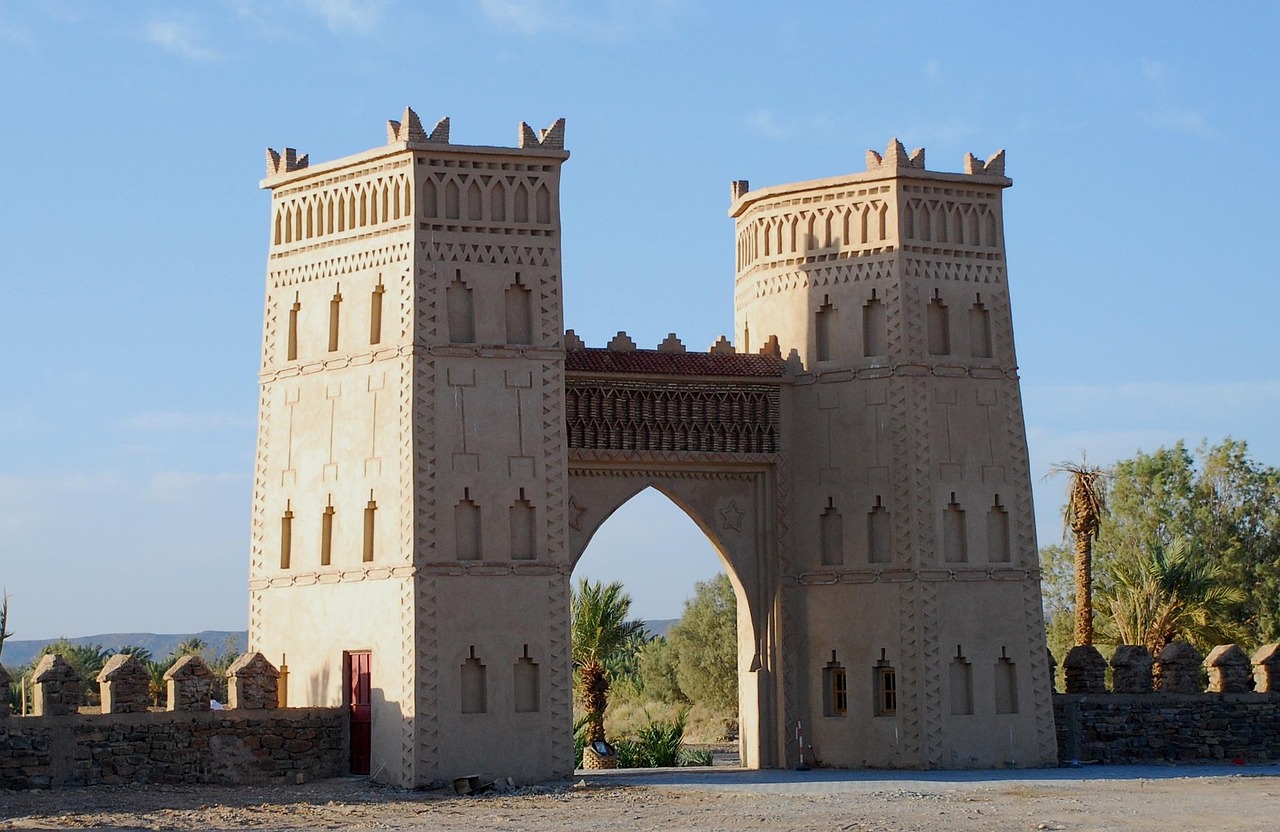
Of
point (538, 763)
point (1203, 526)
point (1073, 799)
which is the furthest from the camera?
point (1203, 526)

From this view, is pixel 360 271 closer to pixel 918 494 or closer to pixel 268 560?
pixel 268 560

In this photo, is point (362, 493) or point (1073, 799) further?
point (362, 493)

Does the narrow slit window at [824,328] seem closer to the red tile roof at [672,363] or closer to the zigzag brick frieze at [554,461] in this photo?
the red tile roof at [672,363]

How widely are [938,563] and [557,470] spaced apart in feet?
17.5

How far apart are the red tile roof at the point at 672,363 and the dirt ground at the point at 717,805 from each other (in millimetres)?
5515

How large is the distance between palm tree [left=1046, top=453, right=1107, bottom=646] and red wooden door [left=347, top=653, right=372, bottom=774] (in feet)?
44.0

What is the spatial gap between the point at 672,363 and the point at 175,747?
8.46 meters

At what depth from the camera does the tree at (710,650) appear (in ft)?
165

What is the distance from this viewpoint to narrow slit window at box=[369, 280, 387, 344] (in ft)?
81.4

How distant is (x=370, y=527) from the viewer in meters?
24.5

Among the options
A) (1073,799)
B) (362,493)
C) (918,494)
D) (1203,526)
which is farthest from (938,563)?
(1203,526)

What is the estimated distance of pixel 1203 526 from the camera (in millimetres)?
46000

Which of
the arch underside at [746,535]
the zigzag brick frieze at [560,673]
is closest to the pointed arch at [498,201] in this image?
the arch underside at [746,535]

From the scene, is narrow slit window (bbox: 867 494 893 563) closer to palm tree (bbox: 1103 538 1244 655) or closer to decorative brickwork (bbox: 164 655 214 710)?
palm tree (bbox: 1103 538 1244 655)
